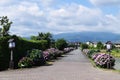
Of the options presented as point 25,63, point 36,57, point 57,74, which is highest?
point 36,57

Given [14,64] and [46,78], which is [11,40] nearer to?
[14,64]

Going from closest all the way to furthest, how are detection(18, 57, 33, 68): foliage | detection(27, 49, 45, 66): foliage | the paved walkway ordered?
the paved walkway → detection(18, 57, 33, 68): foliage → detection(27, 49, 45, 66): foliage

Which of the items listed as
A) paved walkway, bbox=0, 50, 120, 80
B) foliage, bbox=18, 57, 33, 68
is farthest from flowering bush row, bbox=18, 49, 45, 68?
paved walkway, bbox=0, 50, 120, 80

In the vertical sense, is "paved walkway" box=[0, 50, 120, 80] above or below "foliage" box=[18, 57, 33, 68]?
below

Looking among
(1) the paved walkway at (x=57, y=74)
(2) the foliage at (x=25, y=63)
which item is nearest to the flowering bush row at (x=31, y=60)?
(2) the foliage at (x=25, y=63)

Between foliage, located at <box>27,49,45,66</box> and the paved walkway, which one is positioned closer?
the paved walkway

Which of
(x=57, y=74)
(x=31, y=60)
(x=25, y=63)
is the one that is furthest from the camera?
(x=31, y=60)

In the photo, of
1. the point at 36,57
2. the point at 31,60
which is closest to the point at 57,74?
the point at 31,60

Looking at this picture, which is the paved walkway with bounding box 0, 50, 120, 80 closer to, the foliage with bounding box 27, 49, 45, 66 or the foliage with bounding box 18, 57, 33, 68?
the foliage with bounding box 18, 57, 33, 68

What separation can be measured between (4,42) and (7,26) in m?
28.7

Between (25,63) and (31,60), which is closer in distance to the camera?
(25,63)

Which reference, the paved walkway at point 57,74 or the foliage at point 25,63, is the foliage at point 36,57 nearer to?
the foliage at point 25,63

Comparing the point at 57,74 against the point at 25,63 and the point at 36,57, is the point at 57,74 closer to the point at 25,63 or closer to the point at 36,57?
the point at 25,63

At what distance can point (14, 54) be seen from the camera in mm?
27531
